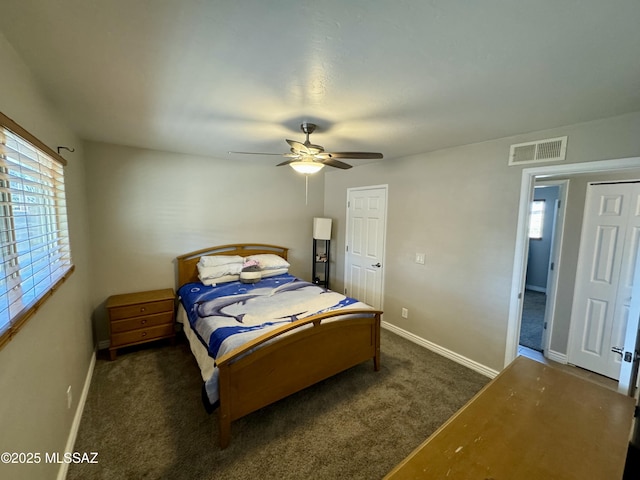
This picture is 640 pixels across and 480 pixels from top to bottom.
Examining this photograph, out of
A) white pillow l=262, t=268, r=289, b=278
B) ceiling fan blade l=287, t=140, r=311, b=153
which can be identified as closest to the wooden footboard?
ceiling fan blade l=287, t=140, r=311, b=153

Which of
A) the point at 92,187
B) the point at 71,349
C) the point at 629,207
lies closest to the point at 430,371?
the point at 629,207

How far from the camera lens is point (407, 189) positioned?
3.33 meters

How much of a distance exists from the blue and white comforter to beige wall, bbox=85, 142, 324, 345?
0.63m

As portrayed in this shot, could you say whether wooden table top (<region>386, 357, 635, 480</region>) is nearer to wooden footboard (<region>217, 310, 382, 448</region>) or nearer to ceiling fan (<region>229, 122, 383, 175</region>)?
wooden footboard (<region>217, 310, 382, 448</region>)

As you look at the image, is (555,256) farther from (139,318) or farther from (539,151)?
(139,318)

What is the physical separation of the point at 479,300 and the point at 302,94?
2.59m

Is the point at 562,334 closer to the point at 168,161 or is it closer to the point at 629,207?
the point at 629,207

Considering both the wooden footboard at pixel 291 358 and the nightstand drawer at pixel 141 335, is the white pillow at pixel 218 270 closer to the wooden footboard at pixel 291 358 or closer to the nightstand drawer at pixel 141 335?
the nightstand drawer at pixel 141 335

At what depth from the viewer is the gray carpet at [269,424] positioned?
5.38 feet

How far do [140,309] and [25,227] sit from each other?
74.9 inches

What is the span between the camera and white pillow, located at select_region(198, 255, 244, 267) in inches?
134

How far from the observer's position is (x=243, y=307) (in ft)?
8.50

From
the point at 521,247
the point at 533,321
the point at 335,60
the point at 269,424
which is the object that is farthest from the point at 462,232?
the point at 533,321

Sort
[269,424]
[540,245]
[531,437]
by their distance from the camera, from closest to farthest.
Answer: [531,437]
[269,424]
[540,245]
